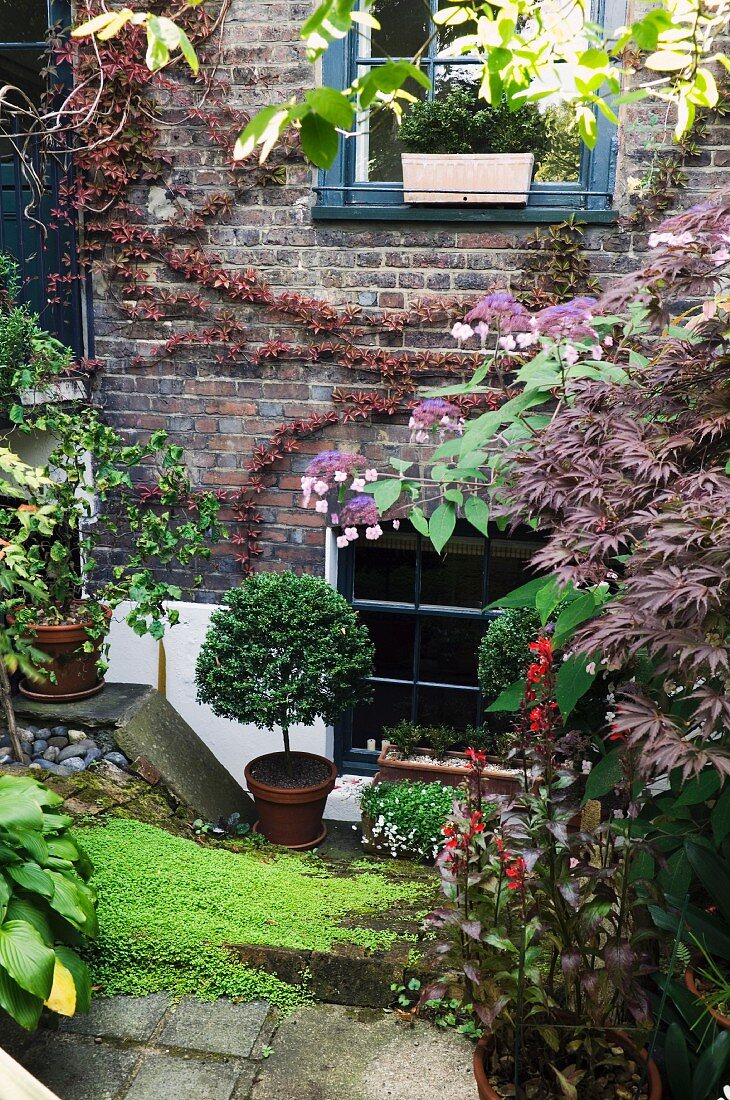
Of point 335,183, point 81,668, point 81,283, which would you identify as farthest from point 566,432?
point 81,283

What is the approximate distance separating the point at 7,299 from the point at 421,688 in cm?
266

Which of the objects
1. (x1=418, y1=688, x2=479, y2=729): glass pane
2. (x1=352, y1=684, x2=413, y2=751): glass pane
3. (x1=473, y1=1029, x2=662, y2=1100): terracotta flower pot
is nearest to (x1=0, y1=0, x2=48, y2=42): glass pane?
(x1=352, y1=684, x2=413, y2=751): glass pane

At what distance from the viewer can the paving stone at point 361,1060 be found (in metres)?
2.43

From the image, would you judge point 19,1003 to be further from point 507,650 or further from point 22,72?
point 22,72

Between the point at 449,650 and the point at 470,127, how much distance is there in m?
2.42

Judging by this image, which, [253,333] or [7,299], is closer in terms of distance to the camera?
[7,299]

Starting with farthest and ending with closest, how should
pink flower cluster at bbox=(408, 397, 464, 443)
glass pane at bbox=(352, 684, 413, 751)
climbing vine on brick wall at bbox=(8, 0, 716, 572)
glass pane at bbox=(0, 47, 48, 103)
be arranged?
glass pane at bbox=(0, 47, 48, 103) → glass pane at bbox=(352, 684, 413, 751) → climbing vine on brick wall at bbox=(8, 0, 716, 572) → pink flower cluster at bbox=(408, 397, 464, 443)

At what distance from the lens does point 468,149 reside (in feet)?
13.6

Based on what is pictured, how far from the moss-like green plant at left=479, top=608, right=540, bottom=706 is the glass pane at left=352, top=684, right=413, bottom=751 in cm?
80

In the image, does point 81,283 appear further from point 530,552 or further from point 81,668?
point 530,552

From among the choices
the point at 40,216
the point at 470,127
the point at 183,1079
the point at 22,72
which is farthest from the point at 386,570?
the point at 22,72

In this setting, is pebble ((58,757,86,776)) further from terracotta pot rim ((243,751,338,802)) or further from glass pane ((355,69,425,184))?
glass pane ((355,69,425,184))

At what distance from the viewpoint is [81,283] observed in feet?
15.1

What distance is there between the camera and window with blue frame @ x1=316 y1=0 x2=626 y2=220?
4.07m
